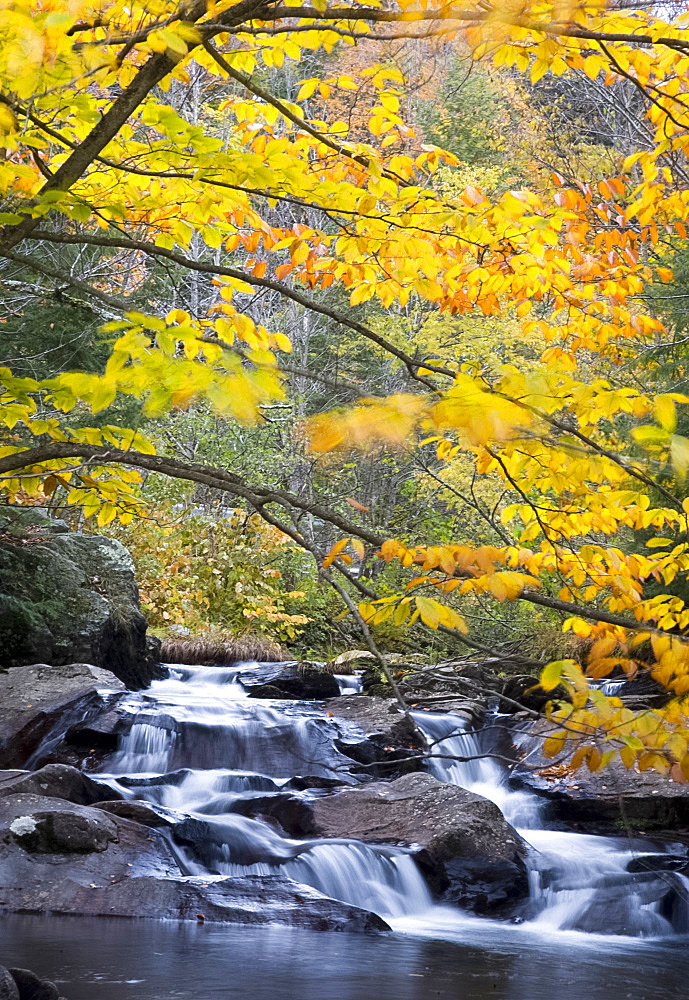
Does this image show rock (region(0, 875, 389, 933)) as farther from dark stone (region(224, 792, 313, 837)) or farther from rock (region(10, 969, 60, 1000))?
rock (region(10, 969, 60, 1000))

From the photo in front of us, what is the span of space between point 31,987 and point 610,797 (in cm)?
560

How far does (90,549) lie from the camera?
10.6 metres

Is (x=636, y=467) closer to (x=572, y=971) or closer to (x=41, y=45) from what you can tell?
(x=41, y=45)

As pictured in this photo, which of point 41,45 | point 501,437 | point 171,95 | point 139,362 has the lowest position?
point 501,437

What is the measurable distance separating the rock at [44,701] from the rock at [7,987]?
4.42m

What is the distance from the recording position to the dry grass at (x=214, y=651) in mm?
11383

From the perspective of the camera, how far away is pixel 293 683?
1034cm

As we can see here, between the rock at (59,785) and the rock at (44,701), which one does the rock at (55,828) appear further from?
→ the rock at (44,701)

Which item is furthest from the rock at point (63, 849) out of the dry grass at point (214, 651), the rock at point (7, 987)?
the dry grass at point (214, 651)

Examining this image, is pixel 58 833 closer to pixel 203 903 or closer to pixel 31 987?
pixel 203 903

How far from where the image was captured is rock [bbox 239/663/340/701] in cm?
1016

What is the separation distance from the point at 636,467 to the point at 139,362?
1.18 meters

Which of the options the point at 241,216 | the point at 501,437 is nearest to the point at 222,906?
the point at 241,216

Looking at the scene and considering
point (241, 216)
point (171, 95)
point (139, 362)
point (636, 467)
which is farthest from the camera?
point (171, 95)
